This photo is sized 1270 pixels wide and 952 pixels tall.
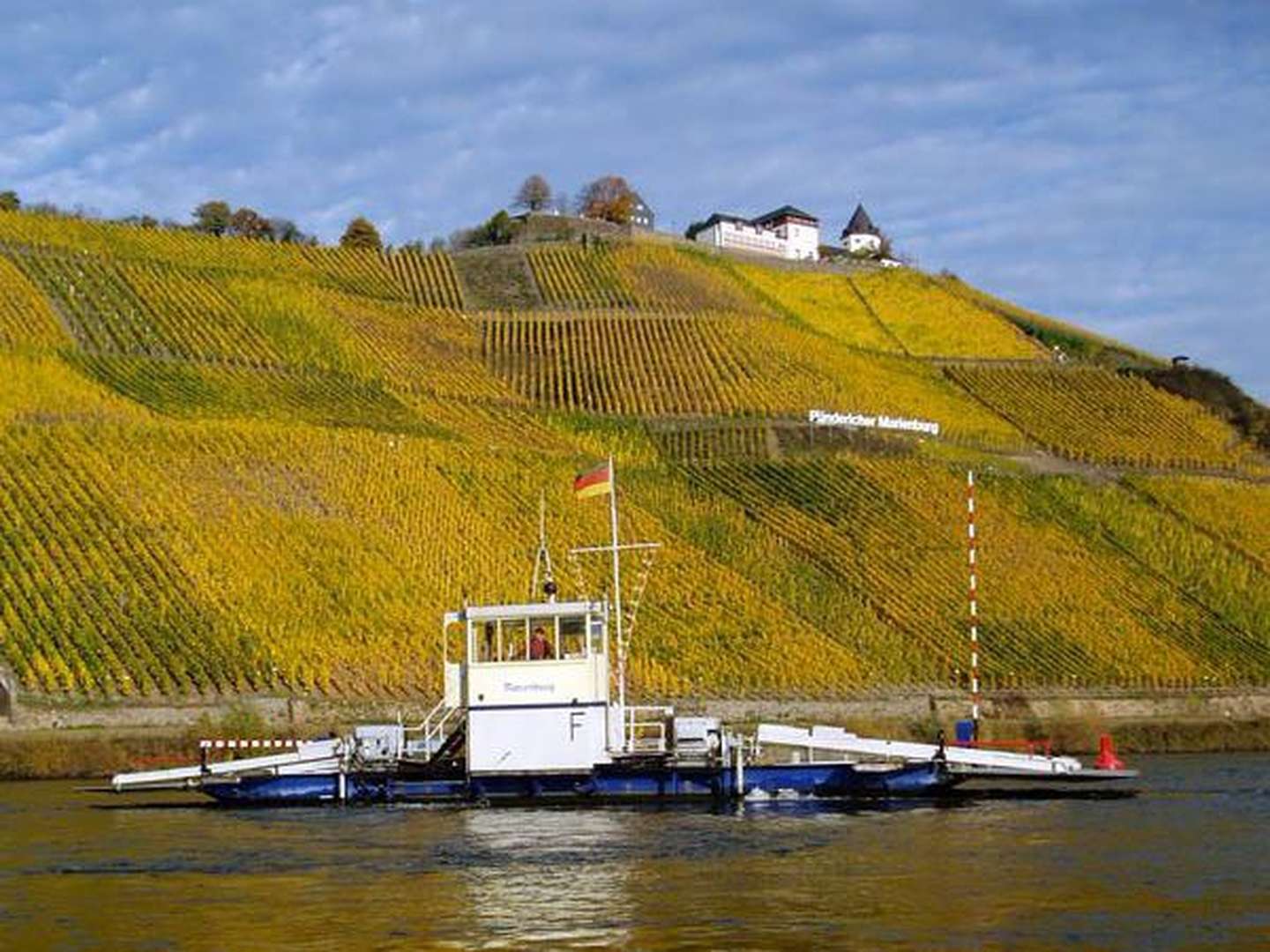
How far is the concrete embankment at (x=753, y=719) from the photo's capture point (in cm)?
5019

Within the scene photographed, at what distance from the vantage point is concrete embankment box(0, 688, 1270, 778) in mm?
50188

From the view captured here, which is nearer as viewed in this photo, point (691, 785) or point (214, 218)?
point (691, 785)

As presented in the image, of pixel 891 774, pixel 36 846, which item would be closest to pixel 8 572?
pixel 36 846

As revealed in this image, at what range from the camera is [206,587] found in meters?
62.3

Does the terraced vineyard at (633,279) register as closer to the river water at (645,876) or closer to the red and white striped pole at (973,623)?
the red and white striped pole at (973,623)

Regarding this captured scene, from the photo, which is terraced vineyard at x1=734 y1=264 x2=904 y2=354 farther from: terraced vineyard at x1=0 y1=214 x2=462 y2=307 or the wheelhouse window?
the wheelhouse window

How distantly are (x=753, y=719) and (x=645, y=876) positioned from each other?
1213 inches

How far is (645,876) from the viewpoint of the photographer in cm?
2881

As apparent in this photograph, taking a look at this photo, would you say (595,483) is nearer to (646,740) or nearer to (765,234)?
(646,740)

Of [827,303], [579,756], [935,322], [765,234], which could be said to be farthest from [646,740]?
[765,234]

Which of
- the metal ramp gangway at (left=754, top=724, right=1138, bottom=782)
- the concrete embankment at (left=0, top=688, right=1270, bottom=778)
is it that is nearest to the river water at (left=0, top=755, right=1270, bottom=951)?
the metal ramp gangway at (left=754, top=724, right=1138, bottom=782)

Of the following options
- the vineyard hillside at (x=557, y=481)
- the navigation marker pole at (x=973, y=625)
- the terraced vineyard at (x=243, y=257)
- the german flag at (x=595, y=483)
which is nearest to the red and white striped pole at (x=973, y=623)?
the navigation marker pole at (x=973, y=625)

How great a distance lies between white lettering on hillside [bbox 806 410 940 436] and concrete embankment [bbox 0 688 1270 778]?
29218 mm

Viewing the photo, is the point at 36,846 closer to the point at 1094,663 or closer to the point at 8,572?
the point at 8,572
